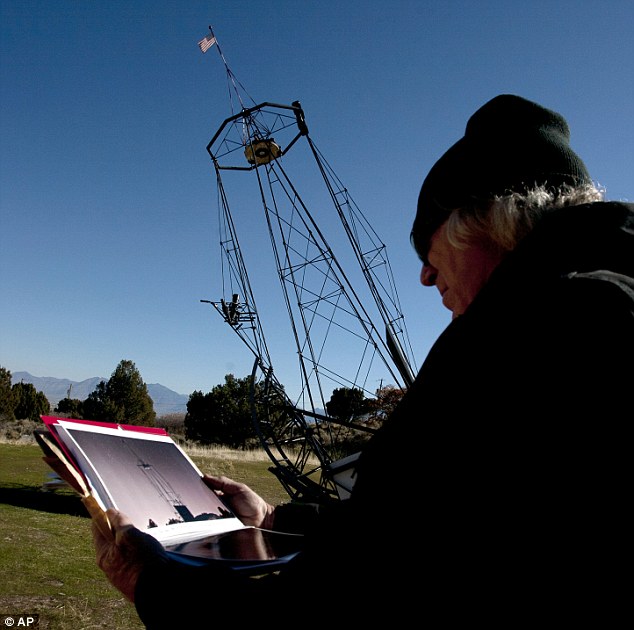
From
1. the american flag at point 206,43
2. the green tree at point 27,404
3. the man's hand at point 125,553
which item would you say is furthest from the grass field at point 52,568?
the green tree at point 27,404

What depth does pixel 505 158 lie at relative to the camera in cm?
100

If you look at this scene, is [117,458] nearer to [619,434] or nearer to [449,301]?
[449,301]

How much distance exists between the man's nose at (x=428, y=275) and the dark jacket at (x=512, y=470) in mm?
456

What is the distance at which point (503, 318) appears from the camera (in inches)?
26.5

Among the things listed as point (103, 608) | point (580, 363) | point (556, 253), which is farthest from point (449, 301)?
point (103, 608)

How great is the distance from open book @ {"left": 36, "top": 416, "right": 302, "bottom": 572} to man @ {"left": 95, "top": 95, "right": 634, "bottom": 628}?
41 cm

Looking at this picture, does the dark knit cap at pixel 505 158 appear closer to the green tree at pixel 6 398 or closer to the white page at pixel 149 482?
the white page at pixel 149 482

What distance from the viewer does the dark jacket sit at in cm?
60

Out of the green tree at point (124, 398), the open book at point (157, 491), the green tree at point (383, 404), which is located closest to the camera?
the open book at point (157, 491)

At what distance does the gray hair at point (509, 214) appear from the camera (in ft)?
3.09

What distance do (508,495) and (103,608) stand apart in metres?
4.16

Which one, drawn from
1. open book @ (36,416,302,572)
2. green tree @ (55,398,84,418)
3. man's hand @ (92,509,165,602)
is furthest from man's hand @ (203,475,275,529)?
green tree @ (55,398,84,418)

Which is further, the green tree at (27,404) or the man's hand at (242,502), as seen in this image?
the green tree at (27,404)

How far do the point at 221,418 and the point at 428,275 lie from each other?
30681 millimetres
